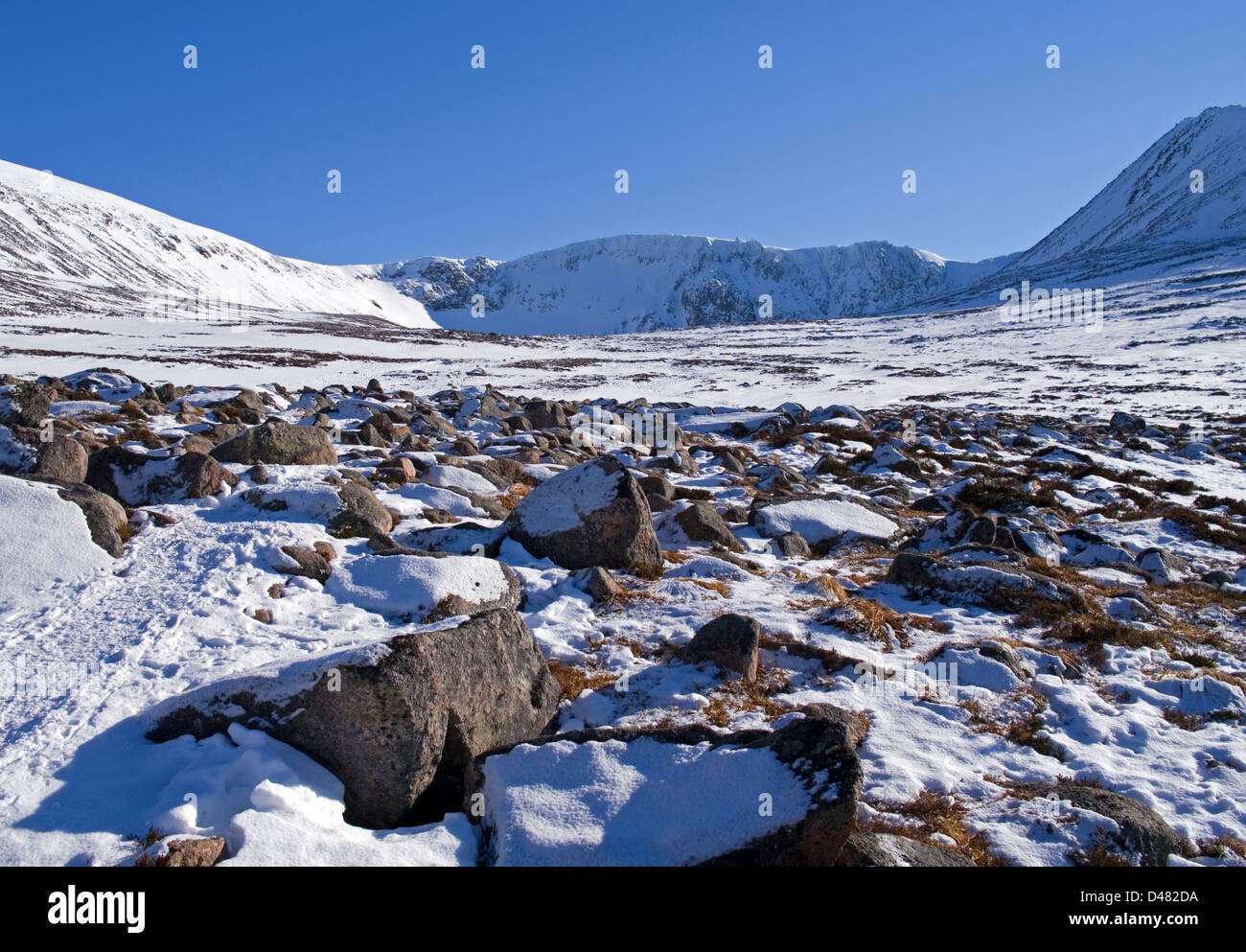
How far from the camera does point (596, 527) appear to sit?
8430 mm

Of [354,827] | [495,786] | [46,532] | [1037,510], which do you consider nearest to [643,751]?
[495,786]

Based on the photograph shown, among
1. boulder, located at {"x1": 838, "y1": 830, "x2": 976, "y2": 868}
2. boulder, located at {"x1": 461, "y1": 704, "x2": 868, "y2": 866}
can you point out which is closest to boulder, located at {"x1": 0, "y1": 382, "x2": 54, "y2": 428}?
boulder, located at {"x1": 461, "y1": 704, "x2": 868, "y2": 866}

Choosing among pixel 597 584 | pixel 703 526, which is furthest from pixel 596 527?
pixel 703 526

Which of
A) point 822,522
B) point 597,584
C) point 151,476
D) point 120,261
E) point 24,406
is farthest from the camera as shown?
point 120,261

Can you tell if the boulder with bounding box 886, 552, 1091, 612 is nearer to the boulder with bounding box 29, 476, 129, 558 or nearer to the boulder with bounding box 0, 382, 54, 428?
the boulder with bounding box 29, 476, 129, 558

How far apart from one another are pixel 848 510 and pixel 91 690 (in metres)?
9.89

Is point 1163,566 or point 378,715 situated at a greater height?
point 378,715

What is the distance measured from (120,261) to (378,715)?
177 meters

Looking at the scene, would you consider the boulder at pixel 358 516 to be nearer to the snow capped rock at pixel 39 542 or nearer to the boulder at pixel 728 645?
the snow capped rock at pixel 39 542

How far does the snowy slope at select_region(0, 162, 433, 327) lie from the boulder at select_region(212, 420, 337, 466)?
9619cm

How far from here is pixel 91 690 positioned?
4.80m

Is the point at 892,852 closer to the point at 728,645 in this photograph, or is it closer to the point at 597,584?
the point at 728,645
